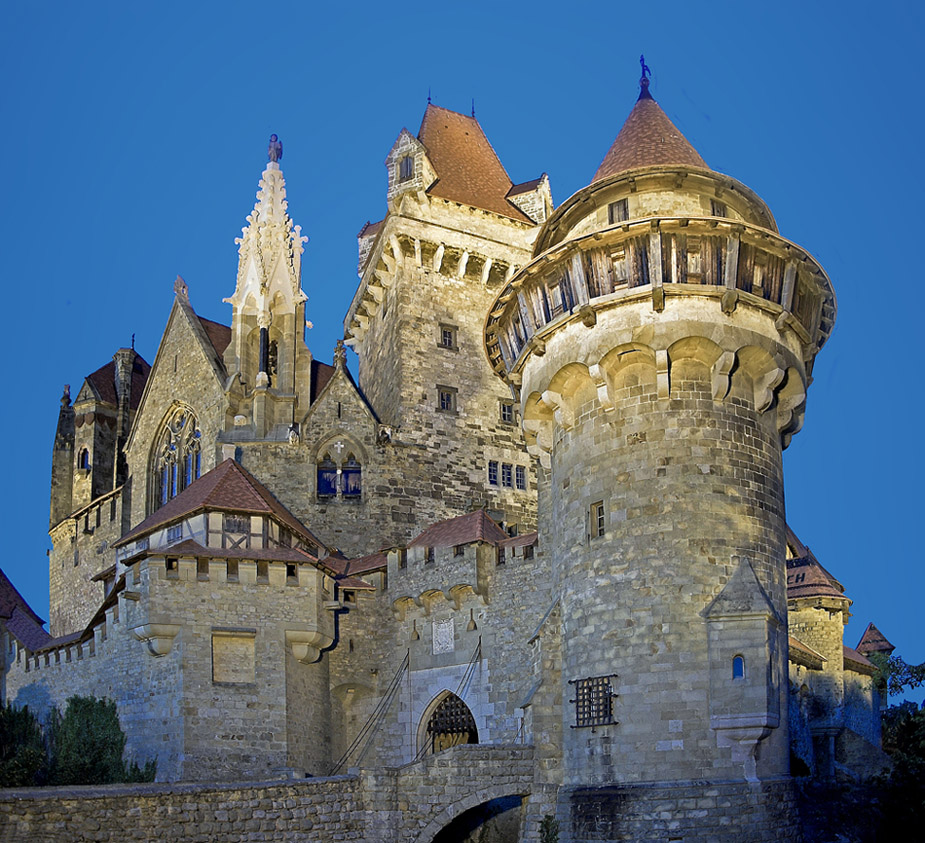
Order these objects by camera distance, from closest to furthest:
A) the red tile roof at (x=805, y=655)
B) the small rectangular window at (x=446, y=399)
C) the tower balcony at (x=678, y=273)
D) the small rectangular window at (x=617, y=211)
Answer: the tower balcony at (x=678, y=273) < the small rectangular window at (x=617, y=211) < the red tile roof at (x=805, y=655) < the small rectangular window at (x=446, y=399)

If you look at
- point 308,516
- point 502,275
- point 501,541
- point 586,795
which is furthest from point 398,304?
point 586,795

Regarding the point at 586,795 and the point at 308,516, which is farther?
the point at 308,516

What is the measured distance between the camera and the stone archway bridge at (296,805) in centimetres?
2031

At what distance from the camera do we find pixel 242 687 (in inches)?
1101

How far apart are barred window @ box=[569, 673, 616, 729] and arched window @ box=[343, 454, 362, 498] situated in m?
17.3

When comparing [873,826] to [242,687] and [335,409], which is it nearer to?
[242,687]

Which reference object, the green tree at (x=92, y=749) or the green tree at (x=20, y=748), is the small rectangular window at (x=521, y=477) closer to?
the green tree at (x=92, y=749)

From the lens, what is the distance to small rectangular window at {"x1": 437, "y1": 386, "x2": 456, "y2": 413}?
1629 inches

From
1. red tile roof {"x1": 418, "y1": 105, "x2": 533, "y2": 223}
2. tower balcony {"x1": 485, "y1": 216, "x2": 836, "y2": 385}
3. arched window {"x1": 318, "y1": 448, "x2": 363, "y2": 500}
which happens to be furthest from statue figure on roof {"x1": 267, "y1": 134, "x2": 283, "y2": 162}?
tower balcony {"x1": 485, "y1": 216, "x2": 836, "y2": 385}

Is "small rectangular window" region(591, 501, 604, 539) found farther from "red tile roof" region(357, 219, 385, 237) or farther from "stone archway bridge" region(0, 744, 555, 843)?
"red tile roof" region(357, 219, 385, 237)

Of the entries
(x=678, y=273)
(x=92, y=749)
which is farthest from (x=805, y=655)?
(x=92, y=749)

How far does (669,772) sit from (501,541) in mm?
11128

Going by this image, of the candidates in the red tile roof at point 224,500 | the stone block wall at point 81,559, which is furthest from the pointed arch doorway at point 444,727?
the stone block wall at point 81,559

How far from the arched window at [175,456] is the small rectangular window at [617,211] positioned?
19675 millimetres
